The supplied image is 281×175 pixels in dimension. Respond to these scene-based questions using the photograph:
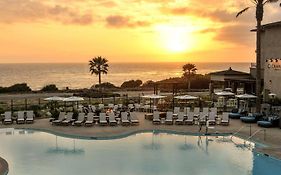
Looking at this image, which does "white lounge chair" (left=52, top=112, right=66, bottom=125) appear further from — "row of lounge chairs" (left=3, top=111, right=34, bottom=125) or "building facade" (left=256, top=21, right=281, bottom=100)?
"building facade" (left=256, top=21, right=281, bottom=100)

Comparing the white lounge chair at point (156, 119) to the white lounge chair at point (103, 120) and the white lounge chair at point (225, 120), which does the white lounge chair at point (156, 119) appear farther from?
the white lounge chair at point (225, 120)

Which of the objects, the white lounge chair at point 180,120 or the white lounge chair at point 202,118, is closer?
the white lounge chair at point 202,118

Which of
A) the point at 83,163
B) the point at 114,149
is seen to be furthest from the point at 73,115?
the point at 83,163

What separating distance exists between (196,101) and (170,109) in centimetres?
430

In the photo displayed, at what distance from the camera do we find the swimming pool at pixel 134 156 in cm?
1535

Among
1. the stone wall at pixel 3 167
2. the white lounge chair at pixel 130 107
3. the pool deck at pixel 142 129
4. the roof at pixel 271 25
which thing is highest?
the roof at pixel 271 25

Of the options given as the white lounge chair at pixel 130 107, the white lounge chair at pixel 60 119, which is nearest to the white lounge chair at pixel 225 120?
the white lounge chair at pixel 130 107

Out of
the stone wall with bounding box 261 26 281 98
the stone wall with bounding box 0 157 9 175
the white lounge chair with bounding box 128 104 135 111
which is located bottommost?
the stone wall with bounding box 0 157 9 175

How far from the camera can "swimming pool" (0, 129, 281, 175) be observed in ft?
50.4

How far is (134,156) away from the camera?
1755cm

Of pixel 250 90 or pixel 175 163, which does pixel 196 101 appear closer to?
pixel 250 90

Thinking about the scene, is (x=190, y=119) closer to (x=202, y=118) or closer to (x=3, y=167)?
(x=202, y=118)

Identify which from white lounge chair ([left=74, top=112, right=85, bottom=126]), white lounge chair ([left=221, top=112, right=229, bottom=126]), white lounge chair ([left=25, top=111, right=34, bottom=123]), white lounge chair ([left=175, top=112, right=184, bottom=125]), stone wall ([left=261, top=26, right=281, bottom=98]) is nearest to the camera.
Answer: white lounge chair ([left=221, top=112, right=229, bottom=126])

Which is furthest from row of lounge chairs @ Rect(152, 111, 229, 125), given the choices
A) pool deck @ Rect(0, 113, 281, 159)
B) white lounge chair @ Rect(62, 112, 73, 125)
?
white lounge chair @ Rect(62, 112, 73, 125)
